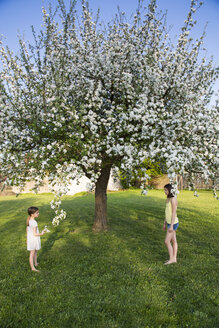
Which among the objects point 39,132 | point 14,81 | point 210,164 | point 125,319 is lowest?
point 125,319

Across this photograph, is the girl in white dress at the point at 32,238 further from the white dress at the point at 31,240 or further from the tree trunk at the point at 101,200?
the tree trunk at the point at 101,200

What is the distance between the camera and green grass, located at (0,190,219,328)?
4812 mm

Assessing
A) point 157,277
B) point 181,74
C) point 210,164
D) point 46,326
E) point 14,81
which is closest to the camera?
point 46,326

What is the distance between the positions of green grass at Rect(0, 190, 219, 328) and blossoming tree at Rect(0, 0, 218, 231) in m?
2.02

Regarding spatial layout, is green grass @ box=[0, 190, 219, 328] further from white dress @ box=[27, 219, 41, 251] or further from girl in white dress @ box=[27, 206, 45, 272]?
white dress @ box=[27, 219, 41, 251]

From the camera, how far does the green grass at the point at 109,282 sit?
4.81 metres

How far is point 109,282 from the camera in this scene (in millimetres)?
6344

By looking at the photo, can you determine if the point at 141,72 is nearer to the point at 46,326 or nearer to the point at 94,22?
the point at 94,22

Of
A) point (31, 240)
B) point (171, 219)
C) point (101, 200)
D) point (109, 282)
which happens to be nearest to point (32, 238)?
point (31, 240)

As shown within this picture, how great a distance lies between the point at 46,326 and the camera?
14.9 ft

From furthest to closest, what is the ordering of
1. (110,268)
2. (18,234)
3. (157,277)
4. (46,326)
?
(18,234)
(110,268)
(157,277)
(46,326)

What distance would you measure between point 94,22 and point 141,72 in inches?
128

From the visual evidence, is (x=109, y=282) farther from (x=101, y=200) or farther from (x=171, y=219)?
(x=101, y=200)

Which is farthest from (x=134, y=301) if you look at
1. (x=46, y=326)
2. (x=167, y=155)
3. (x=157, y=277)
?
(x=167, y=155)
